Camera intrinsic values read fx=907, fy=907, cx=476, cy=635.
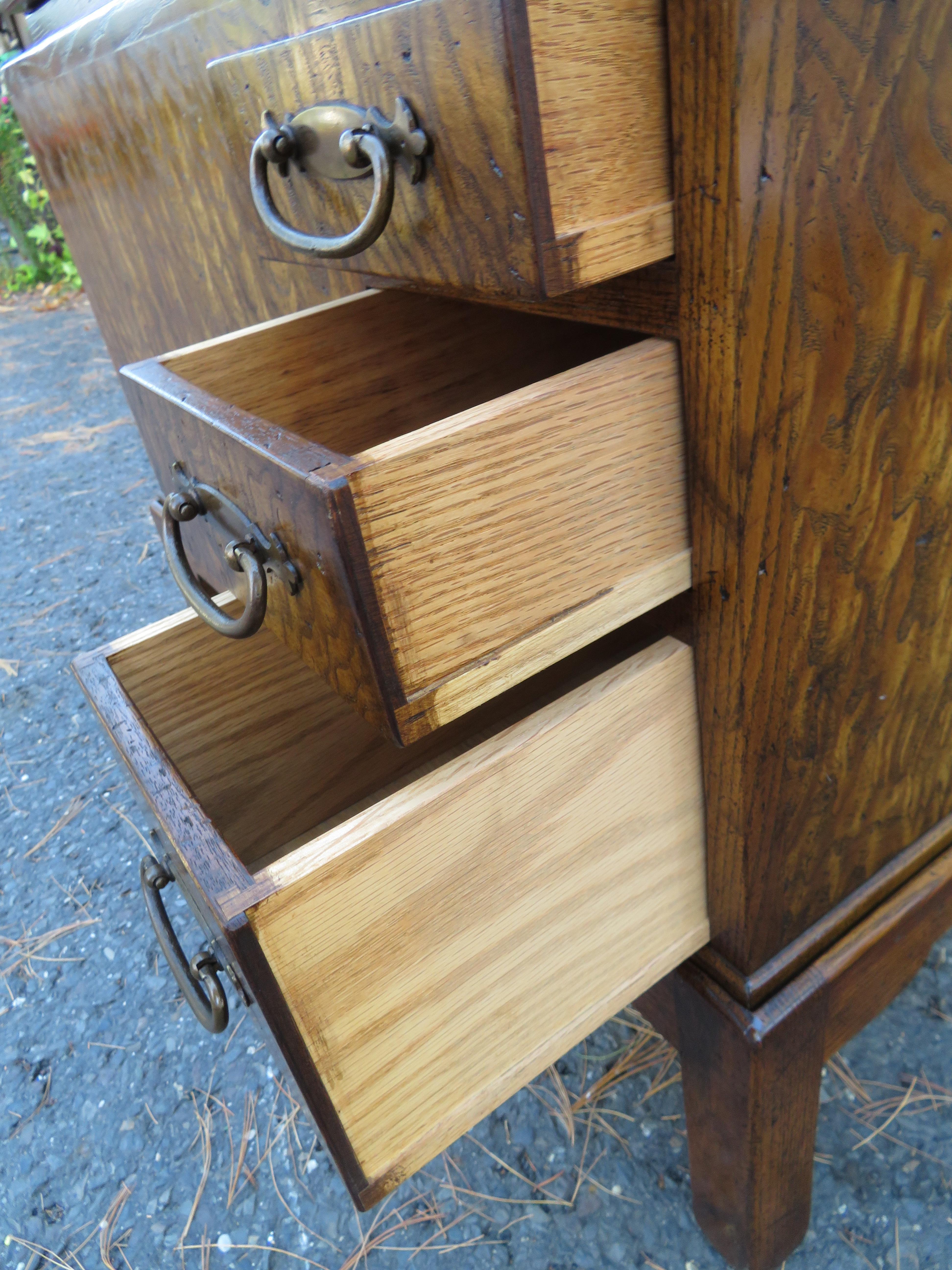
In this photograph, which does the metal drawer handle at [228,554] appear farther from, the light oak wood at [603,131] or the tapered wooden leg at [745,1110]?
the tapered wooden leg at [745,1110]

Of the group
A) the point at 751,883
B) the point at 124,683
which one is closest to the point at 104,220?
the point at 124,683

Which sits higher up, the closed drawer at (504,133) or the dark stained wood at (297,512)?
the closed drawer at (504,133)

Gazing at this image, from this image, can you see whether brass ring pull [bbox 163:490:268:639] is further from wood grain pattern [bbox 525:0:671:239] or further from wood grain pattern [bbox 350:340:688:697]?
wood grain pattern [bbox 525:0:671:239]

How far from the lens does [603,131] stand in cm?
36

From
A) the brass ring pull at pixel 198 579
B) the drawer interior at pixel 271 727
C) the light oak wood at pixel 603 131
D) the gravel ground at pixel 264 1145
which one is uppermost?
the light oak wood at pixel 603 131

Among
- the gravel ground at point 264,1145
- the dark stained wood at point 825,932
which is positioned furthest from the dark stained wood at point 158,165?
the gravel ground at point 264,1145

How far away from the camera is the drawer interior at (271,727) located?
65 cm

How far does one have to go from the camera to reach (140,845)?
1242 millimetres

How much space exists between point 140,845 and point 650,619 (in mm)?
922

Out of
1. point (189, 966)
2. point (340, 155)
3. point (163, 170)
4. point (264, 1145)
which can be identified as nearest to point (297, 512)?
point (340, 155)

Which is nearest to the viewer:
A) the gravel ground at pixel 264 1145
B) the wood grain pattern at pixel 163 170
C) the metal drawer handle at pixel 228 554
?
the metal drawer handle at pixel 228 554

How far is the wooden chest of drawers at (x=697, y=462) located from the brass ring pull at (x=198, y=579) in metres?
0.03

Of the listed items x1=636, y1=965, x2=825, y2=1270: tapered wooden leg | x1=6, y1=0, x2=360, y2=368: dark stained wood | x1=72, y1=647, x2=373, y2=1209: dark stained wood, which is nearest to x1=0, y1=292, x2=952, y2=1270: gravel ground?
x1=636, y1=965, x2=825, y2=1270: tapered wooden leg

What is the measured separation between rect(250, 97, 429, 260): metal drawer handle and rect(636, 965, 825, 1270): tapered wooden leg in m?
0.54
